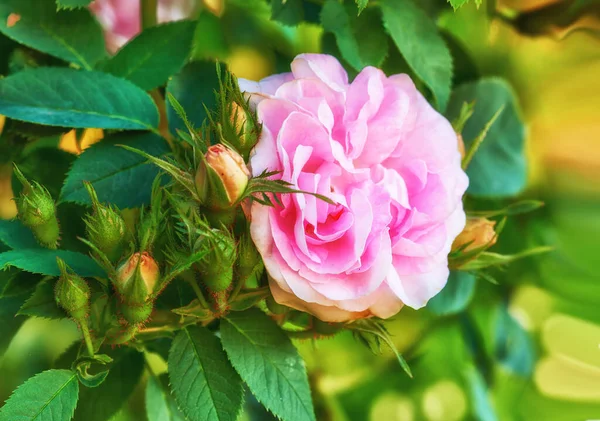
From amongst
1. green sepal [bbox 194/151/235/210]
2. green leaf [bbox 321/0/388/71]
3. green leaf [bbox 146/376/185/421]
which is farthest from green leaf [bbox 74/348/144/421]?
green leaf [bbox 321/0/388/71]

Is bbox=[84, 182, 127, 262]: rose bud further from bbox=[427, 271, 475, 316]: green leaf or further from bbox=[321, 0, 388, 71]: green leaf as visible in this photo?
bbox=[427, 271, 475, 316]: green leaf

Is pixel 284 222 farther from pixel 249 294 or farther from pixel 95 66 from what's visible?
pixel 95 66

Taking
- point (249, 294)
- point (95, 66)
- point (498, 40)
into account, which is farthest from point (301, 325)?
point (498, 40)

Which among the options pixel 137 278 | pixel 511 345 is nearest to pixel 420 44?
pixel 137 278

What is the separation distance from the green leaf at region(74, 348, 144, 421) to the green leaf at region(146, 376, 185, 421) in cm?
2

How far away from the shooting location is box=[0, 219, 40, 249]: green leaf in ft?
1.17

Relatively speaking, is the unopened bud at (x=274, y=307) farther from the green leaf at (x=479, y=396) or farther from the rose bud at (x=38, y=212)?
the green leaf at (x=479, y=396)

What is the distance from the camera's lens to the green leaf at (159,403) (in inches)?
15.9

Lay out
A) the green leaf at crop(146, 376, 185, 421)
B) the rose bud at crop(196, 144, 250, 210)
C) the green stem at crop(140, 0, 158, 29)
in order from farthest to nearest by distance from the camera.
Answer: the green stem at crop(140, 0, 158, 29) → the green leaf at crop(146, 376, 185, 421) → the rose bud at crop(196, 144, 250, 210)

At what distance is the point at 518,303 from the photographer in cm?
70

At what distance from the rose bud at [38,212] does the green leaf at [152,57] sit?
0.12 meters

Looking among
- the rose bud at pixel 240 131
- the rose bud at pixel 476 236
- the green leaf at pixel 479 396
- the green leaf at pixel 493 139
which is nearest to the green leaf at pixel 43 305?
the rose bud at pixel 240 131

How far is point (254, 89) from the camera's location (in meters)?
0.36

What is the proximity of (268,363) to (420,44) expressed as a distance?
0.80 ft
